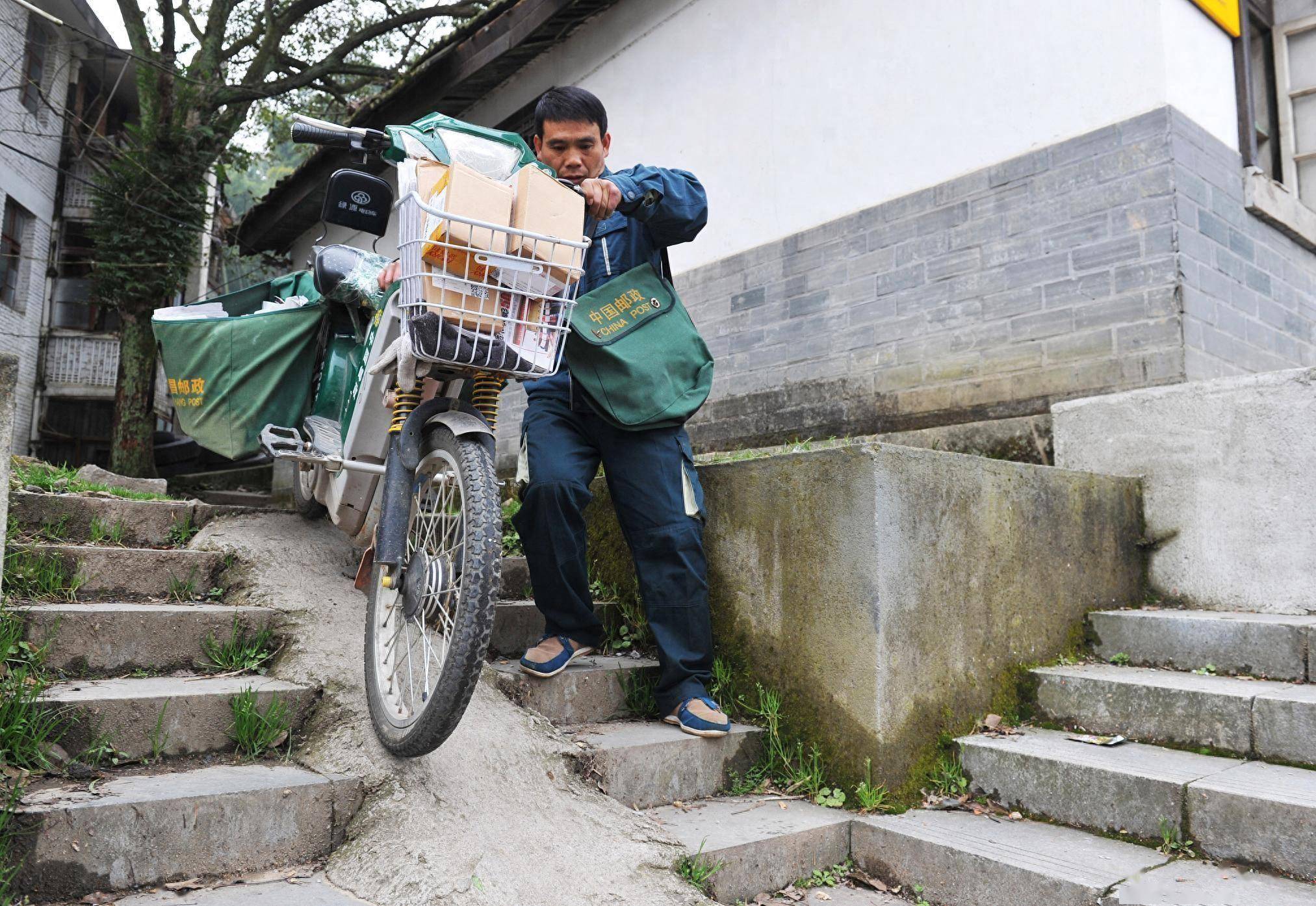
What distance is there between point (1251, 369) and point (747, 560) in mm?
2667

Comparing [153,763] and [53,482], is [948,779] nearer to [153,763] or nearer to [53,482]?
[153,763]

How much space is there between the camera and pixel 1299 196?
16.8 ft

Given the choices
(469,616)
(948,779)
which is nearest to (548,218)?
(469,616)

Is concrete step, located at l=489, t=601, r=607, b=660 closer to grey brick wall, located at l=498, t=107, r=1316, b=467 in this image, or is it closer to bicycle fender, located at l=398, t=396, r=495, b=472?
bicycle fender, located at l=398, t=396, r=495, b=472

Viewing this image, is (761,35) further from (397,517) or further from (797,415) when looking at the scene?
A: (397,517)

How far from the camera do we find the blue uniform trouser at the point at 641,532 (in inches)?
110

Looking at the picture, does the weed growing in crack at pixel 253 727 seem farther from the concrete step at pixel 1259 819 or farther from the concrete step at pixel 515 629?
the concrete step at pixel 1259 819

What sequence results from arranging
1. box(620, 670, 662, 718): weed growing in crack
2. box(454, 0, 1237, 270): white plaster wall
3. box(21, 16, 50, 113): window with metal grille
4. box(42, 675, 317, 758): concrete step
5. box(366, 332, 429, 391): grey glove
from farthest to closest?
box(21, 16, 50, 113): window with metal grille → box(454, 0, 1237, 270): white plaster wall → box(620, 670, 662, 718): weed growing in crack → box(366, 332, 429, 391): grey glove → box(42, 675, 317, 758): concrete step

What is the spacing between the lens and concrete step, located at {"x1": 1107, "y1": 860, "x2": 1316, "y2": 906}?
1.93 m

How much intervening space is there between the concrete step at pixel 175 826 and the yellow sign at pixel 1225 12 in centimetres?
467

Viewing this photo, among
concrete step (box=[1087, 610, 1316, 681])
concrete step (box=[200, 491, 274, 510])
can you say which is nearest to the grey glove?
concrete step (box=[1087, 610, 1316, 681])

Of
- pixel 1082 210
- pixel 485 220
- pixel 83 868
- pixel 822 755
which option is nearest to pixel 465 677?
pixel 83 868

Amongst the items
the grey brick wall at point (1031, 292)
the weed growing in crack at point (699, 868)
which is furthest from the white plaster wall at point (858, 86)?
the weed growing in crack at point (699, 868)

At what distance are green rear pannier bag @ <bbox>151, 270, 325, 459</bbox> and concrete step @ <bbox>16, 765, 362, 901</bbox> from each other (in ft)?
6.09
